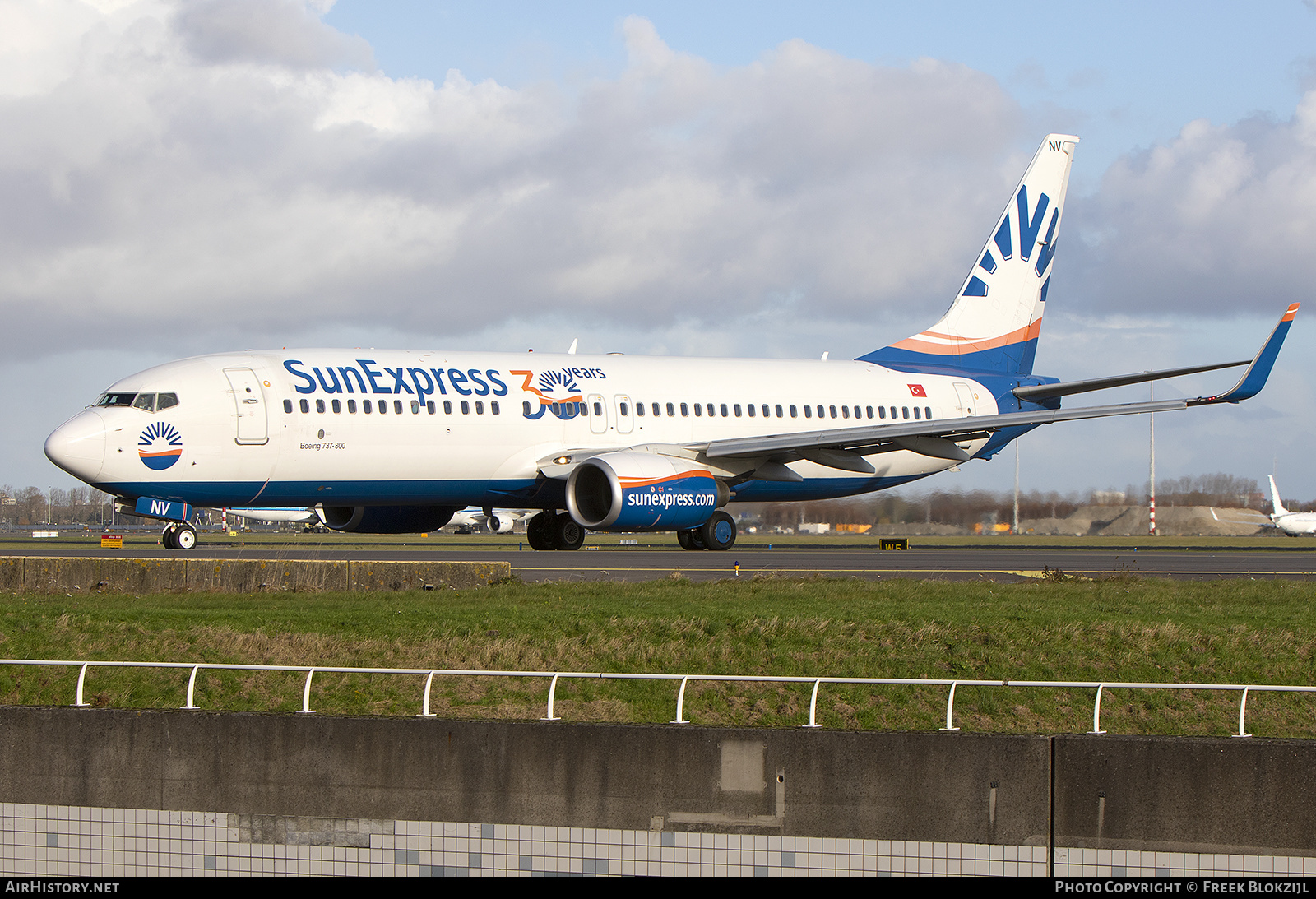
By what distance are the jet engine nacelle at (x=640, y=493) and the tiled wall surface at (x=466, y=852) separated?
1731 cm

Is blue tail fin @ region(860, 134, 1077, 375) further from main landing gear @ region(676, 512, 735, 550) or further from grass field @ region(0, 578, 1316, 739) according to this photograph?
grass field @ region(0, 578, 1316, 739)

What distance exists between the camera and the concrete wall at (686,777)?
29.8ft

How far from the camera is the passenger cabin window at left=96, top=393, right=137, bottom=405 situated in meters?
25.9

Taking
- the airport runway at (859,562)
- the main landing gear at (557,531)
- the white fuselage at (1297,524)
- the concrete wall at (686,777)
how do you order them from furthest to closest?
the white fuselage at (1297,524) → the main landing gear at (557,531) → the airport runway at (859,562) → the concrete wall at (686,777)

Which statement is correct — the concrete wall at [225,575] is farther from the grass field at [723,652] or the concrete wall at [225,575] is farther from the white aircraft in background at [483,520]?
the white aircraft in background at [483,520]

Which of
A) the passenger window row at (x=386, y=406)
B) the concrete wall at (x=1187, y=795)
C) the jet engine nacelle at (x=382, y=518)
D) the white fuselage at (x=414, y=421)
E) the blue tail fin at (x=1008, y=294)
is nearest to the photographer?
the concrete wall at (x=1187, y=795)

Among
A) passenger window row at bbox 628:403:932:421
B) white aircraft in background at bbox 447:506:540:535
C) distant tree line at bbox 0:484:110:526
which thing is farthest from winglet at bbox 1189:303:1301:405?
distant tree line at bbox 0:484:110:526

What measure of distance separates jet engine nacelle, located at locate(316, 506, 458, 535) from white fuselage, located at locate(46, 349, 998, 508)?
189 cm

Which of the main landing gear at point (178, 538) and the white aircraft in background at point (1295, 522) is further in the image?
the white aircraft in background at point (1295, 522)

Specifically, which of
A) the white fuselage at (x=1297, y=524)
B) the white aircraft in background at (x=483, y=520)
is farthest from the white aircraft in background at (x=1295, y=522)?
Answer: the white aircraft in background at (x=483, y=520)
